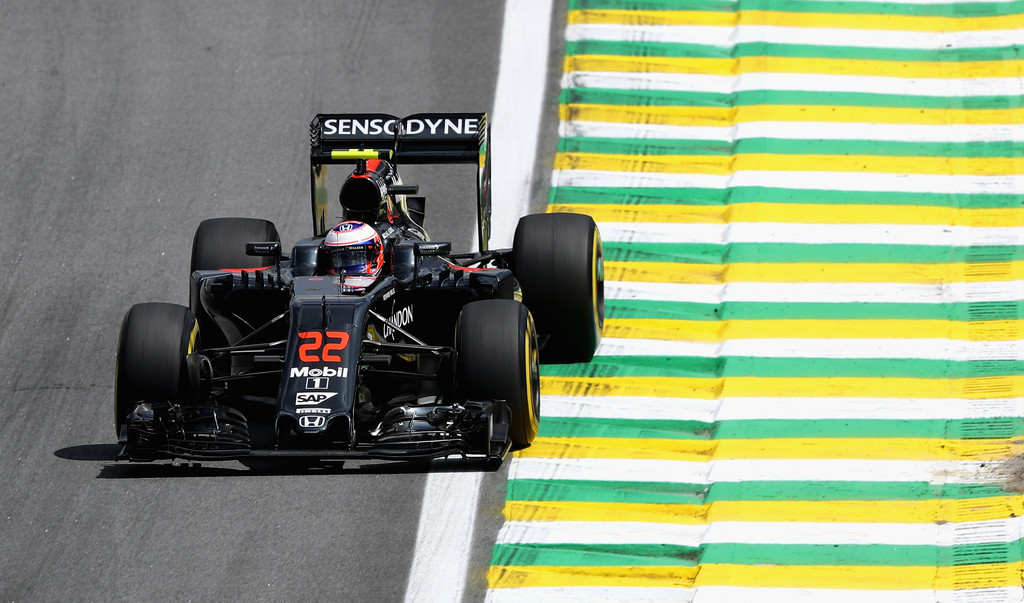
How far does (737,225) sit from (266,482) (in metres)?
5.20

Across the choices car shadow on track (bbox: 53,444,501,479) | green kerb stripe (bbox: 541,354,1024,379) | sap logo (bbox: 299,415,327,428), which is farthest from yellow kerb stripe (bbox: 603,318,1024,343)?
sap logo (bbox: 299,415,327,428)

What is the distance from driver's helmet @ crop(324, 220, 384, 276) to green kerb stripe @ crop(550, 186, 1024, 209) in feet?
12.2

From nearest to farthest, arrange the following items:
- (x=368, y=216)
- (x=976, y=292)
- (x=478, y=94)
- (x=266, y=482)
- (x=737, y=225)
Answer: (x=266, y=482) → (x=368, y=216) → (x=976, y=292) → (x=737, y=225) → (x=478, y=94)

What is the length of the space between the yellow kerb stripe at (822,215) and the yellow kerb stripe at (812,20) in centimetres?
317

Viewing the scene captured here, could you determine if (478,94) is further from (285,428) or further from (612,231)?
(285,428)

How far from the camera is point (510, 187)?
14211 mm

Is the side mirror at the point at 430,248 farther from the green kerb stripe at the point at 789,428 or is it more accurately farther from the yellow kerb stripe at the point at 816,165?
the yellow kerb stripe at the point at 816,165

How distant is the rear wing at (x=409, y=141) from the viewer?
11711 millimetres

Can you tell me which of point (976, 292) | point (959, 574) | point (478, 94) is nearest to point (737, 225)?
point (976, 292)

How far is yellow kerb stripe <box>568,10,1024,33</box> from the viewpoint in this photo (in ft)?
51.5

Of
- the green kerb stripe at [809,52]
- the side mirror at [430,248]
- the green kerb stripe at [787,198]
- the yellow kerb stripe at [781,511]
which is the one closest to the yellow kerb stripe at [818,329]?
the green kerb stripe at [787,198]

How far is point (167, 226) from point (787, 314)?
19.7 ft

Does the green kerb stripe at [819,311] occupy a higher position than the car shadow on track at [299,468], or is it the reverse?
the green kerb stripe at [819,311]

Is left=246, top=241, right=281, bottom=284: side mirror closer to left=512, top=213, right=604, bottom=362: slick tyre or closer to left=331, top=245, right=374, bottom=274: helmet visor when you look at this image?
left=331, top=245, right=374, bottom=274: helmet visor
